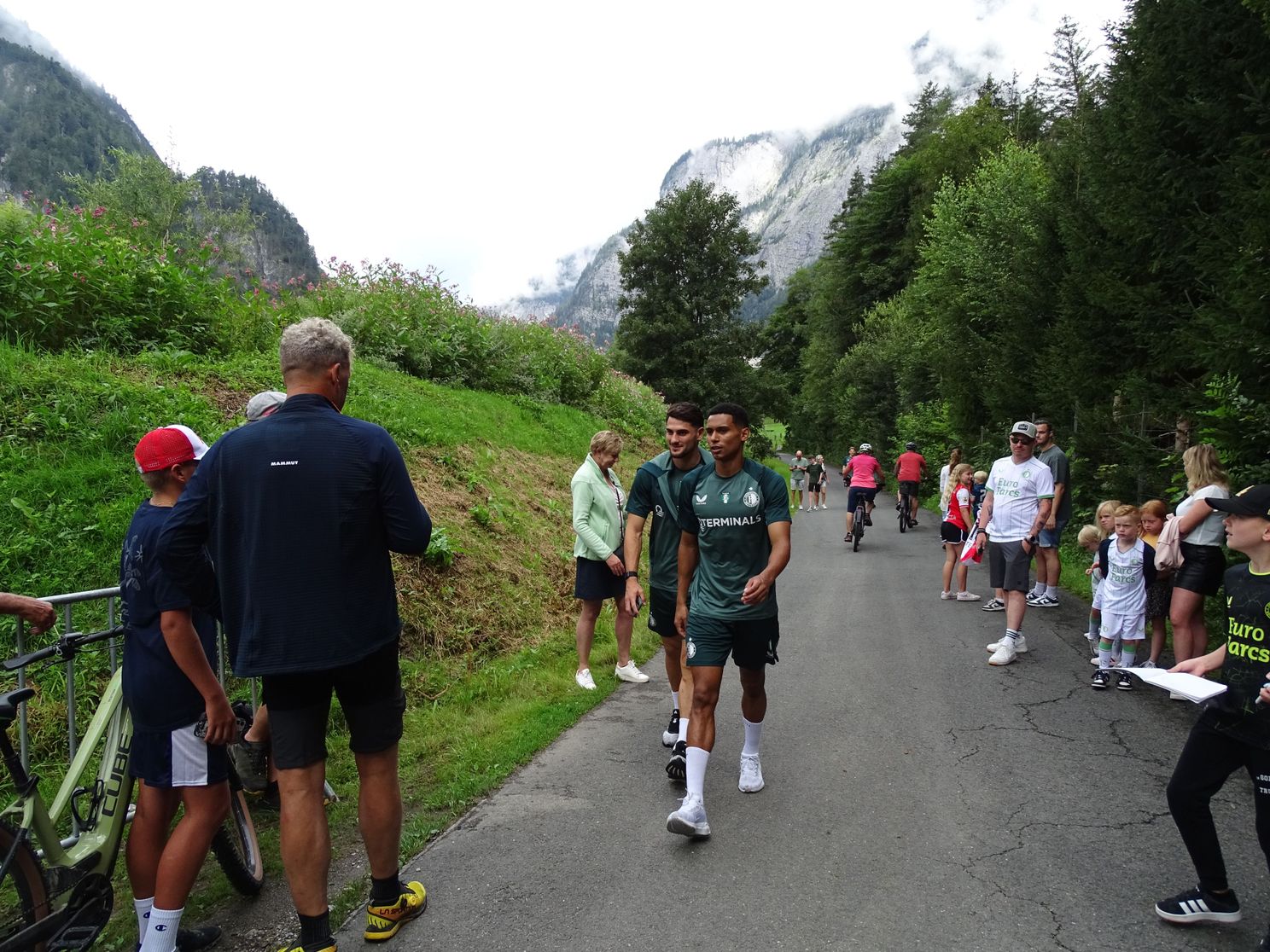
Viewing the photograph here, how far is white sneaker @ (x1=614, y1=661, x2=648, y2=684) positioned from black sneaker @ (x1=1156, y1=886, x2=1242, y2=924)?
433 cm

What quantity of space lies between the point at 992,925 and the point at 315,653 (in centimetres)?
288

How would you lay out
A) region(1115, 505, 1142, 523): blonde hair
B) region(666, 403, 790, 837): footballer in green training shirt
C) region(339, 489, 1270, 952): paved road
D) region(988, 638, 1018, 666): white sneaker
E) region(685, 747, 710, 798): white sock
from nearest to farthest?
region(339, 489, 1270, 952): paved road < region(685, 747, 710, 798): white sock < region(666, 403, 790, 837): footballer in green training shirt < region(1115, 505, 1142, 523): blonde hair < region(988, 638, 1018, 666): white sneaker

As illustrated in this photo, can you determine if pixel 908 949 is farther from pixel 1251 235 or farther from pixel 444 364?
pixel 444 364

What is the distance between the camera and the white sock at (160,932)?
2945mm

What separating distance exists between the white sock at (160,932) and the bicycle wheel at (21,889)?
1.06 feet

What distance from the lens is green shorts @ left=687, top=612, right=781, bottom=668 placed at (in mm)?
4355

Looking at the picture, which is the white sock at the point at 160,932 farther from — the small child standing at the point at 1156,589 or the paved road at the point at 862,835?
the small child standing at the point at 1156,589

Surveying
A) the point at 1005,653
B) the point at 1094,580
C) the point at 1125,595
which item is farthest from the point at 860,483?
the point at 1125,595

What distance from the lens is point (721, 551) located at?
4453 mm

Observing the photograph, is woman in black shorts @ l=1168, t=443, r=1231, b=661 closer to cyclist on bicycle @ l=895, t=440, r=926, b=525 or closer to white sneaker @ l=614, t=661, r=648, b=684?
white sneaker @ l=614, t=661, r=648, b=684

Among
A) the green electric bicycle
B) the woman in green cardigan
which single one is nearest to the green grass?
the green electric bicycle

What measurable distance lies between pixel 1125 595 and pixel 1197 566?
73cm

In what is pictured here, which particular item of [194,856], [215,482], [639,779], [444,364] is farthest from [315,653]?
[444,364]

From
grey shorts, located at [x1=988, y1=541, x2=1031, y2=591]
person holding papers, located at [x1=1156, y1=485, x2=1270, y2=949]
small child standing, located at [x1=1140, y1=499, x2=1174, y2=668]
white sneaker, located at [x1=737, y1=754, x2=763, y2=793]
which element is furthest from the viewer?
grey shorts, located at [x1=988, y1=541, x2=1031, y2=591]
